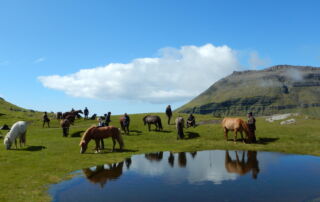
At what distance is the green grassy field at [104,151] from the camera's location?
60.3 ft

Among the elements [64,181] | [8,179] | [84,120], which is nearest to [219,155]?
[64,181]

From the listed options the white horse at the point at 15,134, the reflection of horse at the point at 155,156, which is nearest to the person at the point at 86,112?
the white horse at the point at 15,134

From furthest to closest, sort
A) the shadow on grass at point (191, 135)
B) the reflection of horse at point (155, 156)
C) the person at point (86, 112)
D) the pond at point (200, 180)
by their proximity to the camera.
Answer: the person at point (86, 112), the shadow on grass at point (191, 135), the reflection of horse at point (155, 156), the pond at point (200, 180)

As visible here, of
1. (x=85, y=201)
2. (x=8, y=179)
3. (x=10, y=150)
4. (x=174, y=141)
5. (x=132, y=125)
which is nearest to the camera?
(x=85, y=201)

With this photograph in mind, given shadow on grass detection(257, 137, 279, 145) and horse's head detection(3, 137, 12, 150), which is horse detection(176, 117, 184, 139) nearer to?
shadow on grass detection(257, 137, 279, 145)

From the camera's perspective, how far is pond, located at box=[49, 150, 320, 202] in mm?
15648

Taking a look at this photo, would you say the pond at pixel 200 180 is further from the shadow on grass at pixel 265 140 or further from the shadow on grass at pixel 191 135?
the shadow on grass at pixel 191 135

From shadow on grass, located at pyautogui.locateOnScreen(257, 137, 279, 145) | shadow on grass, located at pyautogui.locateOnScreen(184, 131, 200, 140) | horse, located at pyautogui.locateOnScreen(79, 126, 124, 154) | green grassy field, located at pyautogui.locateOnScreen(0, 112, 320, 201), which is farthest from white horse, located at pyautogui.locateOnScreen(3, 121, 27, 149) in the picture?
shadow on grass, located at pyautogui.locateOnScreen(257, 137, 279, 145)

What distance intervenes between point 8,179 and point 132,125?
29706mm

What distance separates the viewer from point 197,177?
19.5 metres

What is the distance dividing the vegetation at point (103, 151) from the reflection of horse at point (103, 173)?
1461 mm

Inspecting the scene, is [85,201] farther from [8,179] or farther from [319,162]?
[319,162]

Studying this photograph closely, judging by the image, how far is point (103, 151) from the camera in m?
30.3

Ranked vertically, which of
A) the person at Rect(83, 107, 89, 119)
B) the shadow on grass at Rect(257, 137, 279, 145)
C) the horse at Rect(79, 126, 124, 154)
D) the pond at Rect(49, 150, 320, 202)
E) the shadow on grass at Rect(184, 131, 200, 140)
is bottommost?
the pond at Rect(49, 150, 320, 202)
